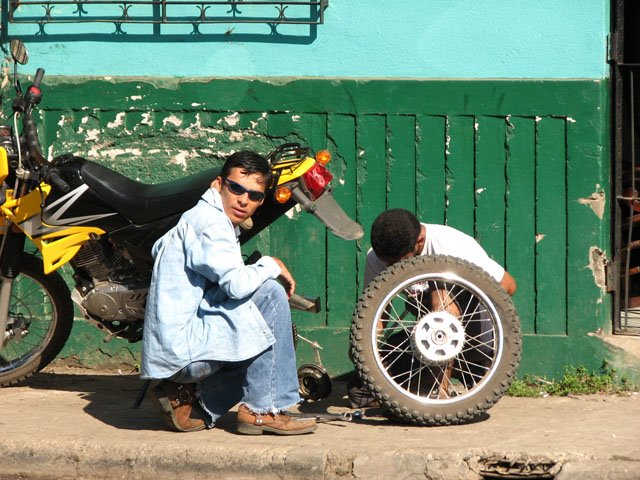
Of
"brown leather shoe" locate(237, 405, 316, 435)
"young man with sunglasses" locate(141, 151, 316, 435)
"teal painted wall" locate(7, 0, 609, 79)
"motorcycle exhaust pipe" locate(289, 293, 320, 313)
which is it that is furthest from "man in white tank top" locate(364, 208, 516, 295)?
"teal painted wall" locate(7, 0, 609, 79)

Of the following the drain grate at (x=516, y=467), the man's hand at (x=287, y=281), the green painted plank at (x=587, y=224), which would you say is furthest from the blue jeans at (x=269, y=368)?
the green painted plank at (x=587, y=224)

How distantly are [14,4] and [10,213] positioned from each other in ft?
5.25

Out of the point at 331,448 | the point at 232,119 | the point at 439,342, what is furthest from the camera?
the point at 232,119

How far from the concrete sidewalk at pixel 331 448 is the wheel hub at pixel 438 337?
0.35 meters

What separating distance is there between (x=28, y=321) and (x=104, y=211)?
1034 mm

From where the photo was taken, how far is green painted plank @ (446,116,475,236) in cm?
666

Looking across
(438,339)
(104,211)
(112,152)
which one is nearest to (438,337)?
(438,339)

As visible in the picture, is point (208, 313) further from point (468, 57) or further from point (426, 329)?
point (468, 57)

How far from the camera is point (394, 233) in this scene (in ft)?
18.3

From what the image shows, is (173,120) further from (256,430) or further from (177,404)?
(256,430)

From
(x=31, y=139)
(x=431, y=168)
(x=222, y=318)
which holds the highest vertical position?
(x=31, y=139)

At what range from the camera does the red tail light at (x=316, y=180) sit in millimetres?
5617

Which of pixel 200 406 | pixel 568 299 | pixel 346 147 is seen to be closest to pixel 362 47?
pixel 346 147

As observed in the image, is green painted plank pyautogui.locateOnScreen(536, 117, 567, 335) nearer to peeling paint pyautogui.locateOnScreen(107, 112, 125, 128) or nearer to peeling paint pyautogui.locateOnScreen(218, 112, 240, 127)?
peeling paint pyautogui.locateOnScreen(218, 112, 240, 127)
